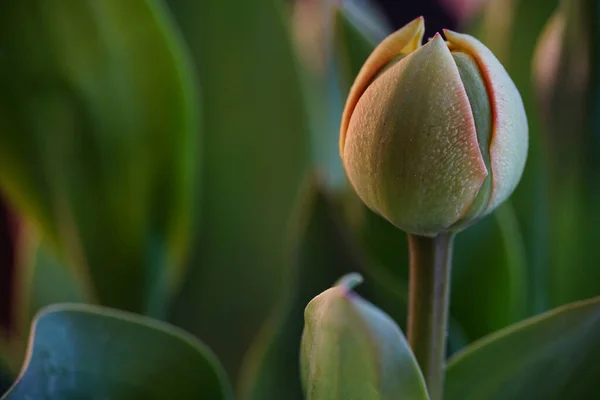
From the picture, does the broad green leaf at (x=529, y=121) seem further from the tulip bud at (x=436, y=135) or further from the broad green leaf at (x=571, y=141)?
the tulip bud at (x=436, y=135)

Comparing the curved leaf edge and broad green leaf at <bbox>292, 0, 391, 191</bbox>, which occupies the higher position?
broad green leaf at <bbox>292, 0, 391, 191</bbox>

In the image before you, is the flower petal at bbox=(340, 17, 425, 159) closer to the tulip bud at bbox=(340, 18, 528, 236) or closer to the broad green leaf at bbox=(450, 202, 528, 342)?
the tulip bud at bbox=(340, 18, 528, 236)

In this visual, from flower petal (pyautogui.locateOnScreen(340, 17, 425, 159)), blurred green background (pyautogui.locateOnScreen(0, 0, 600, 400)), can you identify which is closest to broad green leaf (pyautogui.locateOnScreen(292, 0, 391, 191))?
blurred green background (pyautogui.locateOnScreen(0, 0, 600, 400))

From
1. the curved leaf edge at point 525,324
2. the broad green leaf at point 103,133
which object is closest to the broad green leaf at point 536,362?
the curved leaf edge at point 525,324

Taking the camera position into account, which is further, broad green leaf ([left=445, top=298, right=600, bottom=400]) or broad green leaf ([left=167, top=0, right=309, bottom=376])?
broad green leaf ([left=167, top=0, right=309, bottom=376])

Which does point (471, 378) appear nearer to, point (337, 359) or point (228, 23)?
point (337, 359)

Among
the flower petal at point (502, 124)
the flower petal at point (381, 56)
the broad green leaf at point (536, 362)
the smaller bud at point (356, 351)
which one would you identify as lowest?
the broad green leaf at point (536, 362)

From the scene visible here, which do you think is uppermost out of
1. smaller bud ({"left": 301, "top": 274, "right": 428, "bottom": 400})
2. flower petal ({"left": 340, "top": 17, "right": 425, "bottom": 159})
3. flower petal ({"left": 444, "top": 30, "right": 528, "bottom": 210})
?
flower petal ({"left": 340, "top": 17, "right": 425, "bottom": 159})
